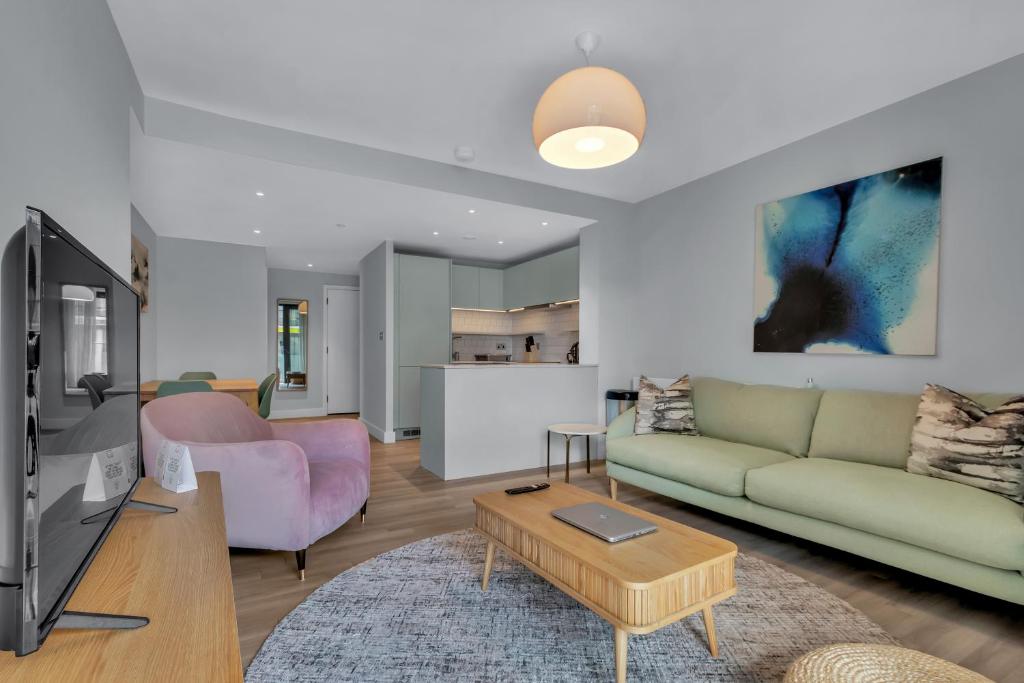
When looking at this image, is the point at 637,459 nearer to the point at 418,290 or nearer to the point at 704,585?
the point at 704,585

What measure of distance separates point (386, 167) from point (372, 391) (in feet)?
11.5

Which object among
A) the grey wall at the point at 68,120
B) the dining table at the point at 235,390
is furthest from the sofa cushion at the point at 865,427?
the dining table at the point at 235,390

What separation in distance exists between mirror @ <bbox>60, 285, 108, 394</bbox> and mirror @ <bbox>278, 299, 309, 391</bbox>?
7.37m

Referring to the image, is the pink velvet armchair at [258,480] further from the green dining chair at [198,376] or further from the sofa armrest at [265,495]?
the green dining chair at [198,376]

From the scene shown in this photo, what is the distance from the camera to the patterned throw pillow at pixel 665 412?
380 centimetres

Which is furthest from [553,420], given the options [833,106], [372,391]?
[833,106]

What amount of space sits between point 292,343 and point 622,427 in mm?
6172

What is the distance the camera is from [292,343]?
26.7 ft

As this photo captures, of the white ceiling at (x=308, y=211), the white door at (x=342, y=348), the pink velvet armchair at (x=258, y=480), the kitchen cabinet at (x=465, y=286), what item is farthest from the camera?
the white door at (x=342, y=348)

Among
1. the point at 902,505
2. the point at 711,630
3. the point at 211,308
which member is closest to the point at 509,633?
the point at 711,630

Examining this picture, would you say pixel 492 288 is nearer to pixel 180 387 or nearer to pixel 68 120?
pixel 180 387

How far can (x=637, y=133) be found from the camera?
229 centimetres

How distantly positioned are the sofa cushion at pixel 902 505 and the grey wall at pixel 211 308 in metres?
5.96

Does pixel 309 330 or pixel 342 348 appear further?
pixel 342 348
